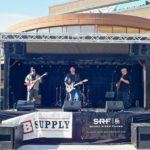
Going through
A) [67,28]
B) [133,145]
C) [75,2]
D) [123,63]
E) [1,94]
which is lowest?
[133,145]

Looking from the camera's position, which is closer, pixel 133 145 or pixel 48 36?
pixel 133 145

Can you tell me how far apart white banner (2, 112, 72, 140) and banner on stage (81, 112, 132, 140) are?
0.58 metres

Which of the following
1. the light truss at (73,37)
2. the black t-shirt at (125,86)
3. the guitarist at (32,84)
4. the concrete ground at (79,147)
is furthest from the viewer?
the black t-shirt at (125,86)

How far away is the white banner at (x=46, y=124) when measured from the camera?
1107 cm

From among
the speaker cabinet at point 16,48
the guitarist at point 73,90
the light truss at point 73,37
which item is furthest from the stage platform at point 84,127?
the speaker cabinet at point 16,48

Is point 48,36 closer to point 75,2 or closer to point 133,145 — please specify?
point 133,145

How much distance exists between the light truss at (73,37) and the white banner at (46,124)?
12.8ft

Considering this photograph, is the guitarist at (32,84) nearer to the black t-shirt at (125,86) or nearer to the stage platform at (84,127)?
the black t-shirt at (125,86)

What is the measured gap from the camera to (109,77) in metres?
17.0

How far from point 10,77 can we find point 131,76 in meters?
5.50

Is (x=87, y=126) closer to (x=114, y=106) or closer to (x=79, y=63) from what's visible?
(x=114, y=106)

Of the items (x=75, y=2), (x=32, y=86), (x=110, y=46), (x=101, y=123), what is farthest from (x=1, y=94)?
(x=75, y=2)

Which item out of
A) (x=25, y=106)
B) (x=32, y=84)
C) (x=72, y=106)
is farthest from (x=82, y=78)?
(x=25, y=106)

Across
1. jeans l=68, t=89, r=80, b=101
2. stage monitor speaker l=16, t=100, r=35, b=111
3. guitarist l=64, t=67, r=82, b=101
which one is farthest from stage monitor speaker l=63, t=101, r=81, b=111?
jeans l=68, t=89, r=80, b=101
